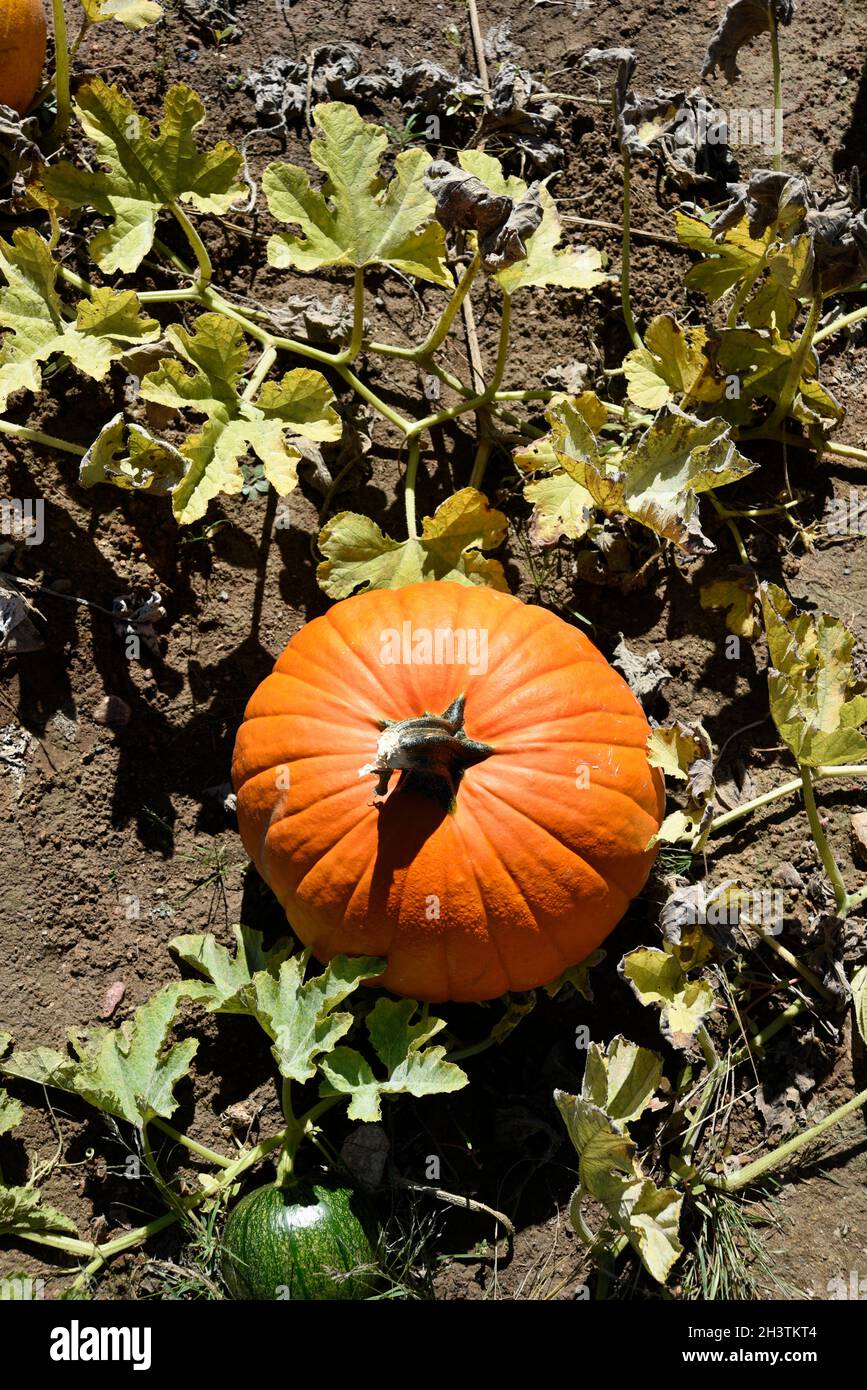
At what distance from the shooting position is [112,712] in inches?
143

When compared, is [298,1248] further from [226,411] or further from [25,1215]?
[226,411]

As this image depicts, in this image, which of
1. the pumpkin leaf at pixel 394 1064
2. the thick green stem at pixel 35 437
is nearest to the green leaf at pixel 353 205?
the thick green stem at pixel 35 437

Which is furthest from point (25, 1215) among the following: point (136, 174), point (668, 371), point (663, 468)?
point (668, 371)

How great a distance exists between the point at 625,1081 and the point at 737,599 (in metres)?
1.52

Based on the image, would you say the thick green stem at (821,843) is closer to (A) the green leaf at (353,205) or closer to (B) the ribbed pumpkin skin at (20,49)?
(A) the green leaf at (353,205)

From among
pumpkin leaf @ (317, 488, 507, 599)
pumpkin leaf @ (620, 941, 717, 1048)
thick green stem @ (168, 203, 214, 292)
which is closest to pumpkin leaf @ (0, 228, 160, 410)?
thick green stem @ (168, 203, 214, 292)

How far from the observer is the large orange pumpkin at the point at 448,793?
9.78ft

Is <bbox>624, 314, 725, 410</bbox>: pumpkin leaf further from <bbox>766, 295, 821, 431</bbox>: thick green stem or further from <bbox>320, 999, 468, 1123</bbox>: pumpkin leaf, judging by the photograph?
<bbox>320, 999, 468, 1123</bbox>: pumpkin leaf

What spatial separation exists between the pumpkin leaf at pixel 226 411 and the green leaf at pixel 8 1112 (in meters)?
1.63

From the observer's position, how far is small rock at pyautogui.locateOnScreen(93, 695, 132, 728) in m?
3.62

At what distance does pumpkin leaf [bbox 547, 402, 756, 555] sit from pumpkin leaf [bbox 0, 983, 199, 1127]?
1.69m

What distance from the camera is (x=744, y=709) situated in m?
3.82
